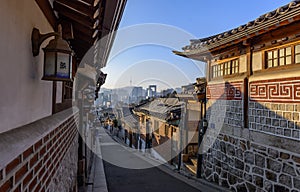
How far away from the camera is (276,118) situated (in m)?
5.95

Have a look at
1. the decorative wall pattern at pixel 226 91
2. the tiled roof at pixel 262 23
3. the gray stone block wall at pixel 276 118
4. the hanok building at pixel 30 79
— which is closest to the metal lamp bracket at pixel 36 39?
the hanok building at pixel 30 79

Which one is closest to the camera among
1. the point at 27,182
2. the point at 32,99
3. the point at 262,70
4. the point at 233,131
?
the point at 27,182

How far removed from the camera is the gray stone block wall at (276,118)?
541cm

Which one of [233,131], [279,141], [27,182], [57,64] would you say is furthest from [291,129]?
[27,182]

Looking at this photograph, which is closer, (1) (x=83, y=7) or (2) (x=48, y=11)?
(1) (x=83, y=7)

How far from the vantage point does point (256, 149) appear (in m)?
6.57

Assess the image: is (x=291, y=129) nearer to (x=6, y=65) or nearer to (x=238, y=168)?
(x=238, y=168)

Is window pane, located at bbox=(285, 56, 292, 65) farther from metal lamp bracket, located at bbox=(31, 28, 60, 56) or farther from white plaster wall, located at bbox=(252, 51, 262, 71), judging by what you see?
metal lamp bracket, located at bbox=(31, 28, 60, 56)

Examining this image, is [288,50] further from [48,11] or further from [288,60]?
[48,11]

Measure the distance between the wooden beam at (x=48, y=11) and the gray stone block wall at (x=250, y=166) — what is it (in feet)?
17.7

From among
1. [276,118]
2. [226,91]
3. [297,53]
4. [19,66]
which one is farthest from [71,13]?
[226,91]

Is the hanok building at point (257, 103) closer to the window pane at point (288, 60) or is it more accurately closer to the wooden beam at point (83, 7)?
the window pane at point (288, 60)

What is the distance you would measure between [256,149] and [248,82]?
187cm

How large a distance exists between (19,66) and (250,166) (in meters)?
6.61
